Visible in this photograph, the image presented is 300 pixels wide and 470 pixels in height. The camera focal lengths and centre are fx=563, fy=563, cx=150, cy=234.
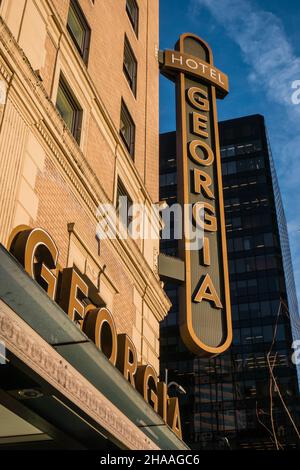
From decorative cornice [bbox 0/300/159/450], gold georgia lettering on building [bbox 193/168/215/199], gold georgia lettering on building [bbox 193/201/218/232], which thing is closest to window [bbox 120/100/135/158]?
gold georgia lettering on building [bbox 193/168/215/199]

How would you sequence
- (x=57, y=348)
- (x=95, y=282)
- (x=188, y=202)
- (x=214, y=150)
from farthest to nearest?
1. (x=214, y=150)
2. (x=188, y=202)
3. (x=95, y=282)
4. (x=57, y=348)

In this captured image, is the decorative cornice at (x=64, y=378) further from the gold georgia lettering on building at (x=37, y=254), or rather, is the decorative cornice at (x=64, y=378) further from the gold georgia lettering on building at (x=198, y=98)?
the gold georgia lettering on building at (x=198, y=98)

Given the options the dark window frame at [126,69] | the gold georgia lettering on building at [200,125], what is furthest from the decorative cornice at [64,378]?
the dark window frame at [126,69]

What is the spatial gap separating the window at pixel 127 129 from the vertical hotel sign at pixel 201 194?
1.73 meters

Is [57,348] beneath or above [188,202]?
beneath

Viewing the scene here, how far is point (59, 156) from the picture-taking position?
11.9 m

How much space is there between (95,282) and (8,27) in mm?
5764

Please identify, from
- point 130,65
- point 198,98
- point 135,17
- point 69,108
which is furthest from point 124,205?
point 135,17

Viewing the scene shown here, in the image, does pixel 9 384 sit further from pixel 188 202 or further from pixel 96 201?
pixel 188 202

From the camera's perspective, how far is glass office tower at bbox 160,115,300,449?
A: 7388 centimetres

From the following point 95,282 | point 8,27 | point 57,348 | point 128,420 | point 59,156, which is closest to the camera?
point 57,348

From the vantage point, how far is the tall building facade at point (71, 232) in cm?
809

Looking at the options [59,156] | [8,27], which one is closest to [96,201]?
Result: [59,156]

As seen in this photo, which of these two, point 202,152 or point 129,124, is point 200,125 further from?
point 129,124
